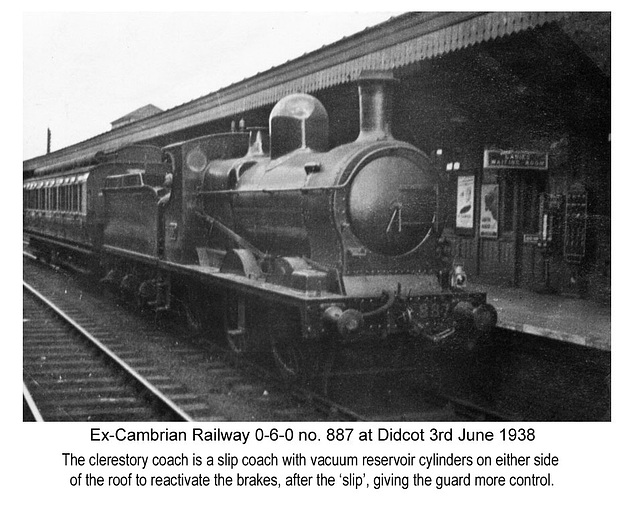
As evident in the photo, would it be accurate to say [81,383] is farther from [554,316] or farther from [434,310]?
[554,316]

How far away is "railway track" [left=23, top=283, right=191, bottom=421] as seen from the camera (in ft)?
21.4

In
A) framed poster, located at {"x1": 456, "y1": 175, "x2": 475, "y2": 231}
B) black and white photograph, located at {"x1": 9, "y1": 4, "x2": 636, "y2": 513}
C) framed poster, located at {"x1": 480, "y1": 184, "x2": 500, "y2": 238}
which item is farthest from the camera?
framed poster, located at {"x1": 456, "y1": 175, "x2": 475, "y2": 231}

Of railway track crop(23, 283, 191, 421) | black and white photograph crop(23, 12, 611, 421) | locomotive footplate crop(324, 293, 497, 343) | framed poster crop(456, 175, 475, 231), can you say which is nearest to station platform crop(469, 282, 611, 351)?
black and white photograph crop(23, 12, 611, 421)

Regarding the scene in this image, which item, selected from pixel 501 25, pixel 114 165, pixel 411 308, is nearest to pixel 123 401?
pixel 411 308

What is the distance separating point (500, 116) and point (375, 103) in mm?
3524

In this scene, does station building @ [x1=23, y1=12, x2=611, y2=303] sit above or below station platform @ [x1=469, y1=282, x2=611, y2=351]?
above

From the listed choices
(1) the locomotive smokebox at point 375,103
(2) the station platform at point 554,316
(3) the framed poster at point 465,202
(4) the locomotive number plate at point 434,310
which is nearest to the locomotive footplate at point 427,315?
(4) the locomotive number plate at point 434,310

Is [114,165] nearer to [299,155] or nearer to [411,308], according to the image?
[299,155]

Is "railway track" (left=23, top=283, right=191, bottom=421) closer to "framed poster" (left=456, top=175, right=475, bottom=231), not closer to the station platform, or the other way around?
the station platform

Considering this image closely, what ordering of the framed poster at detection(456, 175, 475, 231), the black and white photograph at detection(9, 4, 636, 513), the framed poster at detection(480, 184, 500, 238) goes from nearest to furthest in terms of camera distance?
the black and white photograph at detection(9, 4, 636, 513), the framed poster at detection(480, 184, 500, 238), the framed poster at detection(456, 175, 475, 231)

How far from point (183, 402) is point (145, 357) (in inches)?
73.7

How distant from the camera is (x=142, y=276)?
10.6m

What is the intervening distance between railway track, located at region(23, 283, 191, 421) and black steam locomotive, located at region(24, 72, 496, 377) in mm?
1122

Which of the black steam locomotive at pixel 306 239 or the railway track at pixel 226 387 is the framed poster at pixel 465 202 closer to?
the black steam locomotive at pixel 306 239
